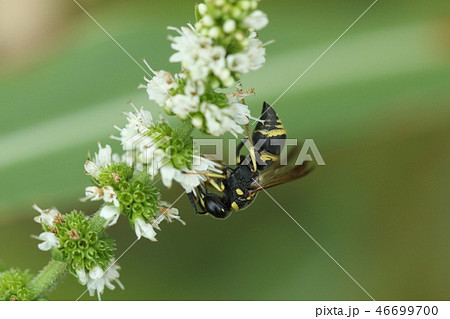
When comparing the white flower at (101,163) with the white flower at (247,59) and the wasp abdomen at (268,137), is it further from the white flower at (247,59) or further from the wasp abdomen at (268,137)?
the wasp abdomen at (268,137)

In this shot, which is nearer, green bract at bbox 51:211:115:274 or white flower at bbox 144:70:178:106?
white flower at bbox 144:70:178:106

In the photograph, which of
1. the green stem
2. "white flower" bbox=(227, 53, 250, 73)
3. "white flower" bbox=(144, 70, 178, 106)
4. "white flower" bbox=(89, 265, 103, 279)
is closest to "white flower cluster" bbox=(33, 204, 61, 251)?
the green stem

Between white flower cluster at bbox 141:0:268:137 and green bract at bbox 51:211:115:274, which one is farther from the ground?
white flower cluster at bbox 141:0:268:137

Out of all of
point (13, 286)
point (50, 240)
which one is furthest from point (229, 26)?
point (13, 286)

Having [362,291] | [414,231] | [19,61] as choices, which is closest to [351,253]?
[362,291]

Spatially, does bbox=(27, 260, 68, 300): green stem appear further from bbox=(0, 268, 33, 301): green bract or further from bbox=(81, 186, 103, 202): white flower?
bbox=(81, 186, 103, 202): white flower

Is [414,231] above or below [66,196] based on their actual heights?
below

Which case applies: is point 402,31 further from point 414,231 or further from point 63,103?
point 63,103
